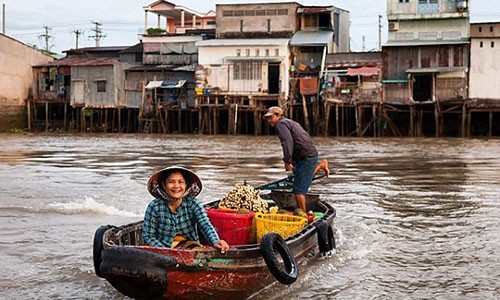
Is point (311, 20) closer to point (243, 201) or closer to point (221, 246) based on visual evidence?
point (243, 201)

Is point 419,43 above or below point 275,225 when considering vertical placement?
above

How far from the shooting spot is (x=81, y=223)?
9.97m

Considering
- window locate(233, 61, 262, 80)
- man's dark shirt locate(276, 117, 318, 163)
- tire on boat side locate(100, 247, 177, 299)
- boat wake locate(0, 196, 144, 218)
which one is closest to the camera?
tire on boat side locate(100, 247, 177, 299)

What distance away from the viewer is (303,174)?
9070mm

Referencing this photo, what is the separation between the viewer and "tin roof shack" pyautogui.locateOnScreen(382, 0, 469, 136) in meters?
35.8

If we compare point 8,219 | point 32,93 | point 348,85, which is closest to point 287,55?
point 348,85

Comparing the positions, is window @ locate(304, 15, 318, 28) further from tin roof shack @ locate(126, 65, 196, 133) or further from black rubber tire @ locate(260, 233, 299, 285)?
black rubber tire @ locate(260, 233, 299, 285)

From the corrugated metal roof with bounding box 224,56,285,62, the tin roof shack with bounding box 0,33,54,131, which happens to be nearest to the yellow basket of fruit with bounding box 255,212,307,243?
the corrugated metal roof with bounding box 224,56,285,62

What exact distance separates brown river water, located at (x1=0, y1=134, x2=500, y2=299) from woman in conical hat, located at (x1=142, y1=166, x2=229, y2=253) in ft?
2.57

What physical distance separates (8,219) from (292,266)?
19.1 feet

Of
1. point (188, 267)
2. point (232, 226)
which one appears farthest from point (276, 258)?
point (232, 226)

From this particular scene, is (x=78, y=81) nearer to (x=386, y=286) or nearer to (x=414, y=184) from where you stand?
(x=414, y=184)

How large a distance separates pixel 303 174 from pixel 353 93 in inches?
1112

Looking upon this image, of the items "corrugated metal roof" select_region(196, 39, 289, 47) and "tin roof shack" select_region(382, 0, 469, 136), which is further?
"corrugated metal roof" select_region(196, 39, 289, 47)
